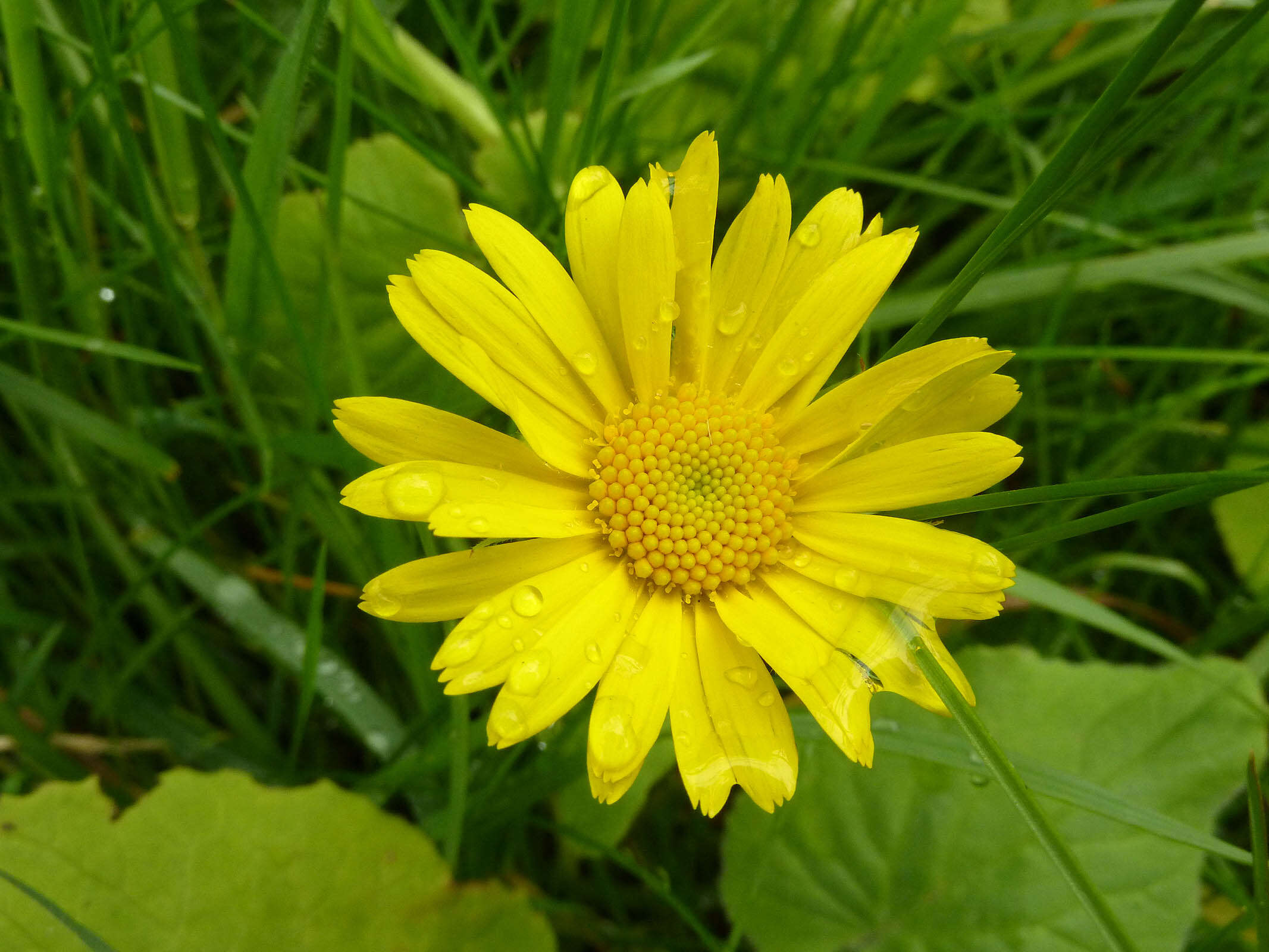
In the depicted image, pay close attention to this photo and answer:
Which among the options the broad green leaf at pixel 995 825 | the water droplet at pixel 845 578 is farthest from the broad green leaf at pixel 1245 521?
the water droplet at pixel 845 578

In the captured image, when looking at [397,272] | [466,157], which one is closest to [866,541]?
[397,272]

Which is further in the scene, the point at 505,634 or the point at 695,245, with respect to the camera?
the point at 695,245

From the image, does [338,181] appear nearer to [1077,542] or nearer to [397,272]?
[397,272]

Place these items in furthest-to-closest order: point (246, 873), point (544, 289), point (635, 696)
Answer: point (246, 873) → point (544, 289) → point (635, 696)

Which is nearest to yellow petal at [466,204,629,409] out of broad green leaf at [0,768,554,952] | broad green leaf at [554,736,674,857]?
broad green leaf at [554,736,674,857]

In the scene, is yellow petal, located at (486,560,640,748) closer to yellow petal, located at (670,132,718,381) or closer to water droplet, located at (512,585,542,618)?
water droplet, located at (512,585,542,618)

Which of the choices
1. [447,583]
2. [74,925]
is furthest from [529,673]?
[74,925]

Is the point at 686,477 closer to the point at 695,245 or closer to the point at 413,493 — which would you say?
the point at 695,245
